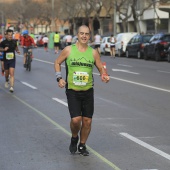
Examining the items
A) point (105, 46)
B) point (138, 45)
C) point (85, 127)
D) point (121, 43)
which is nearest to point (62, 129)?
point (85, 127)

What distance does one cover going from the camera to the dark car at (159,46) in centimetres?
2953

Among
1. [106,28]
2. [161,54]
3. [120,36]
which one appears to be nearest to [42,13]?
[106,28]

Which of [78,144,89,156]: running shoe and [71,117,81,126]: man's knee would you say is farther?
[78,144,89,156]: running shoe

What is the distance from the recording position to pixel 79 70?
696 cm

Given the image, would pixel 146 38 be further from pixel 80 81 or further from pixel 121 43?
pixel 80 81

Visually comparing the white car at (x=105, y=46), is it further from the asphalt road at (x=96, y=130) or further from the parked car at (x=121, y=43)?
the asphalt road at (x=96, y=130)

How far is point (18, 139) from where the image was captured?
8.20 meters

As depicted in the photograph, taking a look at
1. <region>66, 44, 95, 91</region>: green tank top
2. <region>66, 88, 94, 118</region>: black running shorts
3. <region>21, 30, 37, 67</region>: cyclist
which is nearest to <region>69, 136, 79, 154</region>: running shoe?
<region>66, 88, 94, 118</region>: black running shorts

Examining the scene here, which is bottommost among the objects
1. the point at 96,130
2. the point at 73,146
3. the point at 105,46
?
the point at 96,130

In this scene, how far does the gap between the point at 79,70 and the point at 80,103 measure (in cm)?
46

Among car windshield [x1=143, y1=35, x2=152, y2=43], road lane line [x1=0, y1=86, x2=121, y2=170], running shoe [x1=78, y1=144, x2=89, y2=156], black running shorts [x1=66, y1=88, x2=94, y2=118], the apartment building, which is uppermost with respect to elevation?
the apartment building

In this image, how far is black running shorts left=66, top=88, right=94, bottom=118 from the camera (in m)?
6.98

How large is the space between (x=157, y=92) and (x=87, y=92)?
7741mm

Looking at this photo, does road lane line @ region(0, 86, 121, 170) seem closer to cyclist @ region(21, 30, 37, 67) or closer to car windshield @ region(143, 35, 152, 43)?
cyclist @ region(21, 30, 37, 67)
